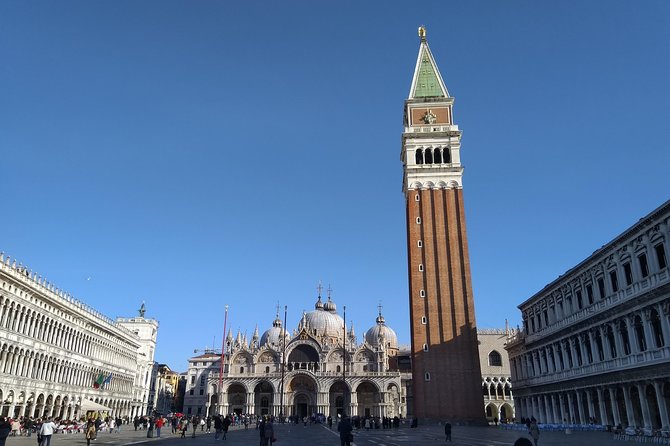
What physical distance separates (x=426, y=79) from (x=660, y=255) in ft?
141

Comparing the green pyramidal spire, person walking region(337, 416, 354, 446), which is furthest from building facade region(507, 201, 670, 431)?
the green pyramidal spire

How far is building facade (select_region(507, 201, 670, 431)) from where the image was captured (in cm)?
2664

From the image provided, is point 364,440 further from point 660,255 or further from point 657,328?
point 660,255

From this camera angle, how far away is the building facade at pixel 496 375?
69812mm

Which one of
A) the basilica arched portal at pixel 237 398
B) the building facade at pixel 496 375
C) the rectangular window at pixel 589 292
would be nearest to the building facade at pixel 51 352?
the basilica arched portal at pixel 237 398

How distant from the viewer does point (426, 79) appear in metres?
64.8

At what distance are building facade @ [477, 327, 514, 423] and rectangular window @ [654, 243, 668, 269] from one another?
146 feet

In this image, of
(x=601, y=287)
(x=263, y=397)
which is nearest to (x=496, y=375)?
(x=263, y=397)

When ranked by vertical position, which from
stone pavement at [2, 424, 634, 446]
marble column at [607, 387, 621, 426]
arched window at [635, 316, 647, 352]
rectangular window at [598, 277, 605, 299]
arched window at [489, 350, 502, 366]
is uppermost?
rectangular window at [598, 277, 605, 299]

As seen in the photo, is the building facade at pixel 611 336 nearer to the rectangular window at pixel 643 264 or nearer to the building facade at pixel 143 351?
the rectangular window at pixel 643 264

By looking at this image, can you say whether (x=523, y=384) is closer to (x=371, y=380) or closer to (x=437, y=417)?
(x=437, y=417)

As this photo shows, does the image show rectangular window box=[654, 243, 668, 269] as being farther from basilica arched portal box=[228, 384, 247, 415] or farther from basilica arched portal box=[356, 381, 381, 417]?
basilica arched portal box=[228, 384, 247, 415]

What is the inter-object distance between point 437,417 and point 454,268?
14580mm

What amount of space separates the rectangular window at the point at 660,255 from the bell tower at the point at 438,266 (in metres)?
25.0
